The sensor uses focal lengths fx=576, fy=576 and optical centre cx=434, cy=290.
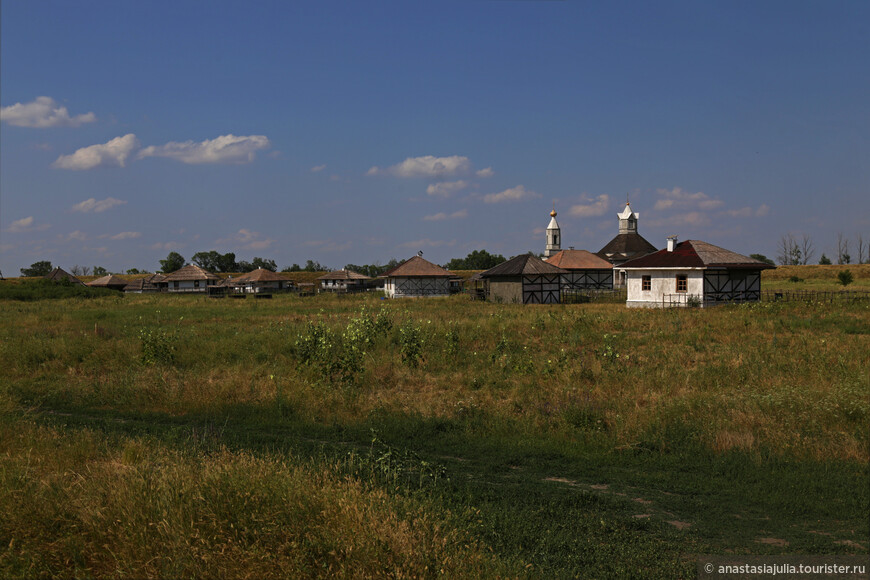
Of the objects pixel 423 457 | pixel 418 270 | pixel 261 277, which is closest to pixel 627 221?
pixel 418 270

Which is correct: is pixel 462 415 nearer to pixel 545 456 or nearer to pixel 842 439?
pixel 545 456

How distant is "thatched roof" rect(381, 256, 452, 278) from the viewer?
199ft

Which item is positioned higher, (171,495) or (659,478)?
(171,495)

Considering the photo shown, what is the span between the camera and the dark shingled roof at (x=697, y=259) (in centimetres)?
3491

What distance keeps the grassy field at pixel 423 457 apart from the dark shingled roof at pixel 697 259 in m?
17.7

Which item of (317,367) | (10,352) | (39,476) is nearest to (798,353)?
(317,367)

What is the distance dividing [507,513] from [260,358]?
12220mm

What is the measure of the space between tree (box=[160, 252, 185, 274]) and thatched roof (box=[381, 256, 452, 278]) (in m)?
83.3

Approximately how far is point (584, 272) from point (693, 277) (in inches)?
848

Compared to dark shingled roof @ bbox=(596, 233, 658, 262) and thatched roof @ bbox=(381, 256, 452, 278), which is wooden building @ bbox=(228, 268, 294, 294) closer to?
thatched roof @ bbox=(381, 256, 452, 278)

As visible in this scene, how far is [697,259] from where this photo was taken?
34.9m

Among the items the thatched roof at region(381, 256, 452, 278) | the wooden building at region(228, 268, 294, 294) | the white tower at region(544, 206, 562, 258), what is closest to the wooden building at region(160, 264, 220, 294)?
the wooden building at region(228, 268, 294, 294)

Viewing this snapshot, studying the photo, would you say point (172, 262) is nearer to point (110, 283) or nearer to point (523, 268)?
point (110, 283)

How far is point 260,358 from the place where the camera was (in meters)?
16.9
